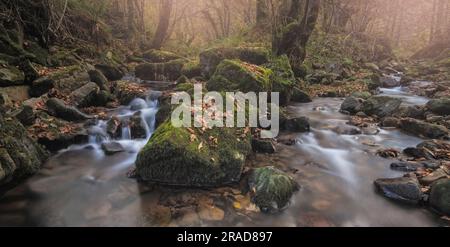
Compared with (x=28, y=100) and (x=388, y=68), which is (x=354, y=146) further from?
(x=388, y=68)

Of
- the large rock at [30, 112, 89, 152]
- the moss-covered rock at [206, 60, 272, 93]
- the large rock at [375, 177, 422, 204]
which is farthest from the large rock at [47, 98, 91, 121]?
the large rock at [375, 177, 422, 204]

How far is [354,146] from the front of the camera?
7770 mm

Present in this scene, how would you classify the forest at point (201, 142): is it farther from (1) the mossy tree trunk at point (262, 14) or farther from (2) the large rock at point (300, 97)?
(1) the mossy tree trunk at point (262, 14)

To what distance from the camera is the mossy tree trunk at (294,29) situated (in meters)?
13.2

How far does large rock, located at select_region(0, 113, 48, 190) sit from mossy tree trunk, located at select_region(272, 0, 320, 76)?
9.79 m

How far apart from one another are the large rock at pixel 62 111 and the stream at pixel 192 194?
0.77m

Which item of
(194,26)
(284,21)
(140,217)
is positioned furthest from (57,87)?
(194,26)

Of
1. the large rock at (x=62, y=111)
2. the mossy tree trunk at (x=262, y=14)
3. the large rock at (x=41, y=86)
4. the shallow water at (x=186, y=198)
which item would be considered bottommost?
the shallow water at (x=186, y=198)

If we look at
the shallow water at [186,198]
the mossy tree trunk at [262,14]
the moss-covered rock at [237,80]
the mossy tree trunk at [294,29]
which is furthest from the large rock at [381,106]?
the mossy tree trunk at [262,14]

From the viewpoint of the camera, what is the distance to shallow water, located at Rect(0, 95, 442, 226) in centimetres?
479

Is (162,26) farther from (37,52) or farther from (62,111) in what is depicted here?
(62,111)

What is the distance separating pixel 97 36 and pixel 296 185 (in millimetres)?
12639

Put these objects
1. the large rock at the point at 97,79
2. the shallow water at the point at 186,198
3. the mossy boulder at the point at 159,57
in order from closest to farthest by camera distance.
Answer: the shallow water at the point at 186,198, the large rock at the point at 97,79, the mossy boulder at the point at 159,57

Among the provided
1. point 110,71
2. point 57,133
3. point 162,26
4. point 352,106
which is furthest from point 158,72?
point 352,106
